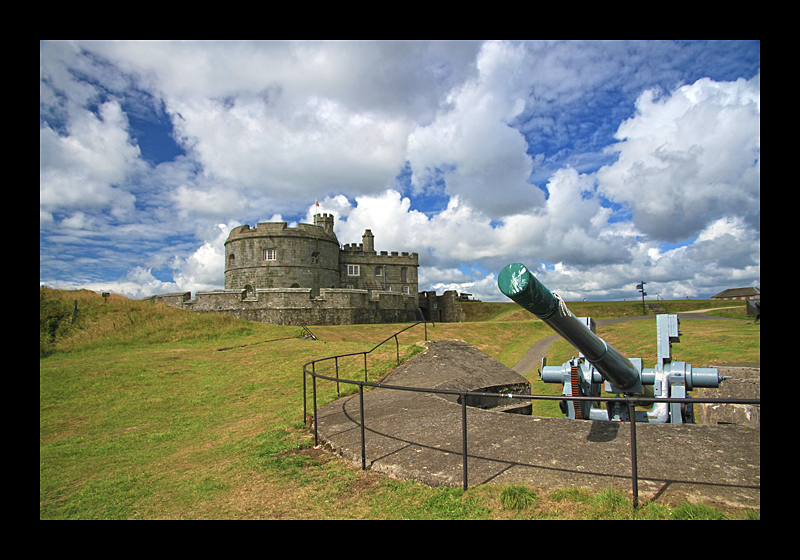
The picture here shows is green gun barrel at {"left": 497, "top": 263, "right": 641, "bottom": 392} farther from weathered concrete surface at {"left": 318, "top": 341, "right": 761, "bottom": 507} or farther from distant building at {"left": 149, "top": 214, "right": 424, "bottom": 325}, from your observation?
distant building at {"left": 149, "top": 214, "right": 424, "bottom": 325}

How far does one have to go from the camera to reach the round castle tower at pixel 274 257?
35656 millimetres

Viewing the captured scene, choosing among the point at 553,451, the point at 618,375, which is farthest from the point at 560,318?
the point at 618,375

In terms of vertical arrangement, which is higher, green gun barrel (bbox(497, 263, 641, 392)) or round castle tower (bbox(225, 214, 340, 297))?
round castle tower (bbox(225, 214, 340, 297))

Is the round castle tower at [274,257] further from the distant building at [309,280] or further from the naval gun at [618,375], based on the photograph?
the naval gun at [618,375]

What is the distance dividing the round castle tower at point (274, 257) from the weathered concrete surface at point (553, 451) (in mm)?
30541

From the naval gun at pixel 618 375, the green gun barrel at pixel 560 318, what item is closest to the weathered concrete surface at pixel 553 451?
the naval gun at pixel 618 375

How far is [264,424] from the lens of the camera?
705 centimetres

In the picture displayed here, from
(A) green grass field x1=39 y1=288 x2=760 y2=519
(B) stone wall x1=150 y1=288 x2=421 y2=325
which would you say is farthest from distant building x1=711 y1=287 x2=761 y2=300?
(B) stone wall x1=150 y1=288 x2=421 y2=325

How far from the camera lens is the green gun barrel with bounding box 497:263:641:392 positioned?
131 inches

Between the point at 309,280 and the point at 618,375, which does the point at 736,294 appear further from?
the point at 618,375

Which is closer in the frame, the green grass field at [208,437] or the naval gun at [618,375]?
the green grass field at [208,437]

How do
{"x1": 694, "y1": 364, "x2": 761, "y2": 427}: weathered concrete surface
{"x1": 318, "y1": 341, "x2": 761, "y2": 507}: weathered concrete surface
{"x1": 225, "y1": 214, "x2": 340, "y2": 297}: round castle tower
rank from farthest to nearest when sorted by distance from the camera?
{"x1": 225, "y1": 214, "x2": 340, "y2": 297}: round castle tower, {"x1": 694, "y1": 364, "x2": 761, "y2": 427}: weathered concrete surface, {"x1": 318, "y1": 341, "x2": 761, "y2": 507}: weathered concrete surface

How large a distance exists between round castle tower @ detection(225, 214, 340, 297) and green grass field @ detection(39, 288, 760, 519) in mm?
16768
